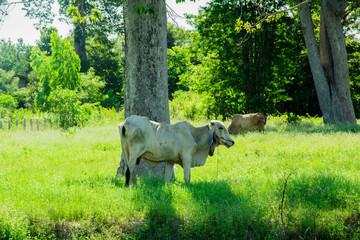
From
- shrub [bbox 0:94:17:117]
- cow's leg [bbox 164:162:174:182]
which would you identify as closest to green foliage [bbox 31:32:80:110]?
shrub [bbox 0:94:17:117]

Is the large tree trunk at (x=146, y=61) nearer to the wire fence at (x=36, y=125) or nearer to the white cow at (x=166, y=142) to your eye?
the white cow at (x=166, y=142)

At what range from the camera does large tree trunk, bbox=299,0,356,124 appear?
18.3 m

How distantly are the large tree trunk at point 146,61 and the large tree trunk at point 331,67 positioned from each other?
1287cm

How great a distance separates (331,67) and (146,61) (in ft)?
46.2

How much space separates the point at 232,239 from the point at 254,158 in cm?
514

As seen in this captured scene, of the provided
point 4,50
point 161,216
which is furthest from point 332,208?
point 4,50

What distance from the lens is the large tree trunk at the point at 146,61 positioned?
27.2ft

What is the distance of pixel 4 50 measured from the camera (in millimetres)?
75062

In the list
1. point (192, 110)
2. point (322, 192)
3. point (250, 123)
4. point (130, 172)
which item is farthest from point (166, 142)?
point (192, 110)

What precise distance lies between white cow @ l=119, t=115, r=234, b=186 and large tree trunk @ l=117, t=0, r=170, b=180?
1268 mm

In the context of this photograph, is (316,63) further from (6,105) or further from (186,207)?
(6,105)

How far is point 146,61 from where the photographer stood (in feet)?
27.2

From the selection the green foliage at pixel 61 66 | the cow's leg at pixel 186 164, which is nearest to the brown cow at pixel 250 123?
the cow's leg at pixel 186 164

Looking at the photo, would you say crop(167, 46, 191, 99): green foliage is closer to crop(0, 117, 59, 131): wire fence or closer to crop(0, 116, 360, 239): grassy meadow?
crop(0, 117, 59, 131): wire fence
